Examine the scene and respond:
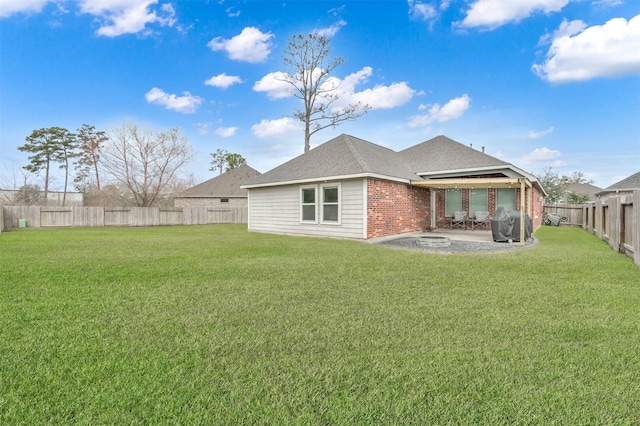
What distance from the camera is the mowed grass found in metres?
1.87

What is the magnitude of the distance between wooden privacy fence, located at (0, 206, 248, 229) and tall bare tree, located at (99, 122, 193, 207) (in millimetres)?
5371

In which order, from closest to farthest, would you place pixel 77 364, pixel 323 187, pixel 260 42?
pixel 77 364
pixel 323 187
pixel 260 42

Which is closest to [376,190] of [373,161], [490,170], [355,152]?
[373,161]

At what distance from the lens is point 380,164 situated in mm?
12031

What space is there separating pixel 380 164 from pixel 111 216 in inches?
676

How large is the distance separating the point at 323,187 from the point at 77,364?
9841 mm

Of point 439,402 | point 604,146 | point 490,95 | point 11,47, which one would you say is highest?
point 11,47

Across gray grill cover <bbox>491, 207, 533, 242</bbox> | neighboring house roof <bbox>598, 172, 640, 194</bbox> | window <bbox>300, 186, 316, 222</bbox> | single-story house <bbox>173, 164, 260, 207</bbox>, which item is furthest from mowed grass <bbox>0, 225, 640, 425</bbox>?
single-story house <bbox>173, 164, 260, 207</bbox>

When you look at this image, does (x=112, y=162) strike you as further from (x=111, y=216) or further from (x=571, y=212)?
(x=571, y=212)

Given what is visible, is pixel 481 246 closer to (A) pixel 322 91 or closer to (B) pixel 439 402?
(B) pixel 439 402

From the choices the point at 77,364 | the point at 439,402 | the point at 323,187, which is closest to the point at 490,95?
the point at 323,187

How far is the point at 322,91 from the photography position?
71.6 feet

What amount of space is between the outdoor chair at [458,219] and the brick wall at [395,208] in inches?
55.3

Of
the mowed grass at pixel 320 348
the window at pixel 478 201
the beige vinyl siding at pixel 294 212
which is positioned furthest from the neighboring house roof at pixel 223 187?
the mowed grass at pixel 320 348
